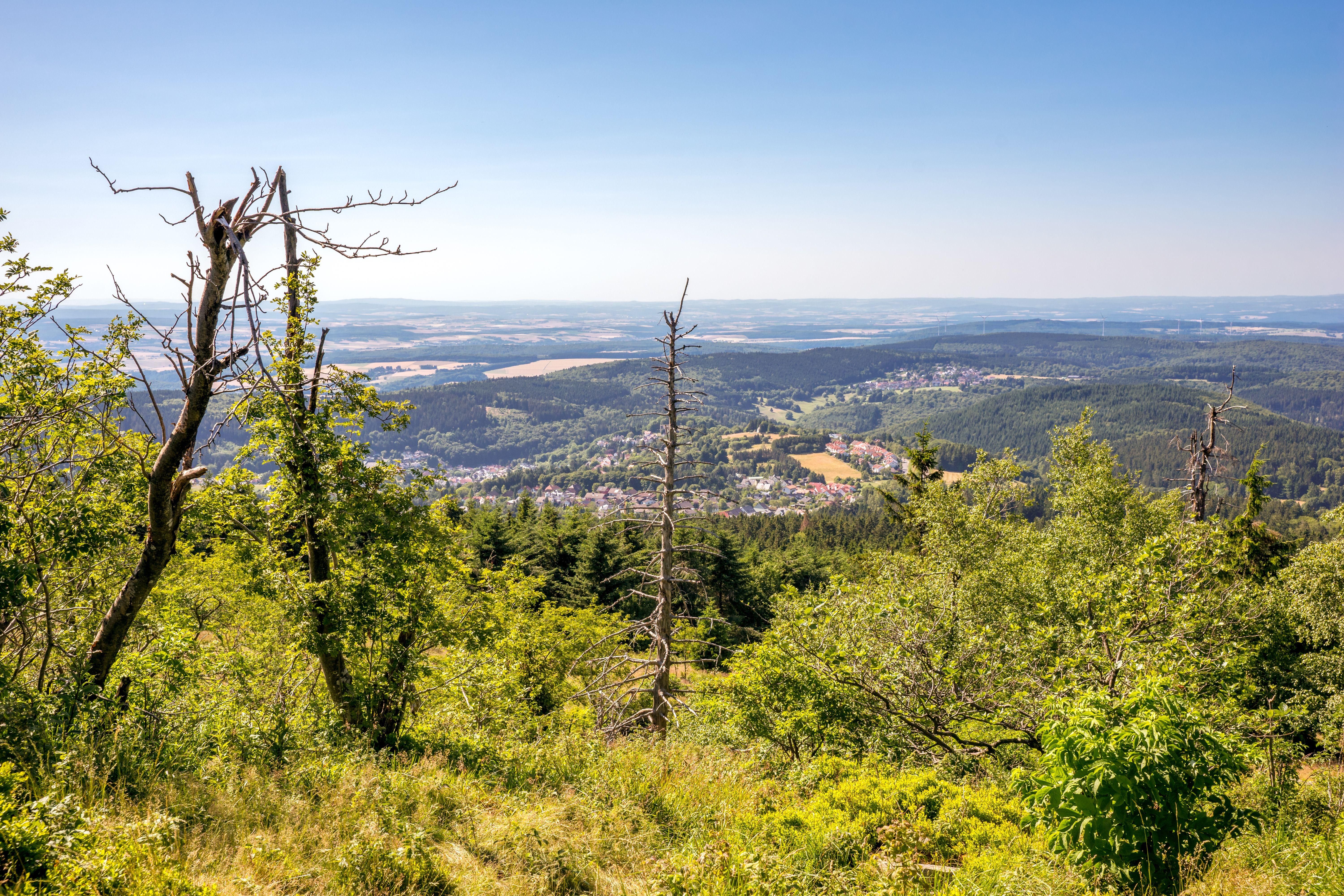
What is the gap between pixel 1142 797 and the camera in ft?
15.7

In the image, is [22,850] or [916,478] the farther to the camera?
[916,478]

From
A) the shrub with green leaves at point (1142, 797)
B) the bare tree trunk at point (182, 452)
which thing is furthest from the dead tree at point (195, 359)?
the shrub with green leaves at point (1142, 797)

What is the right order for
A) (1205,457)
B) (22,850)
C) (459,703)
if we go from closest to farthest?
1. (22,850)
2. (459,703)
3. (1205,457)

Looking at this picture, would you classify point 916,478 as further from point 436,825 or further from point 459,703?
point 436,825

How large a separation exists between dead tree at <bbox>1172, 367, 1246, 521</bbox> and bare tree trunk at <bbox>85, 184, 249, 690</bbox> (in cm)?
2623

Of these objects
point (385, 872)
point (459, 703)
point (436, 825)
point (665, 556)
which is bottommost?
point (459, 703)

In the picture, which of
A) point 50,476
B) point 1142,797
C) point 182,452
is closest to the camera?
point 1142,797

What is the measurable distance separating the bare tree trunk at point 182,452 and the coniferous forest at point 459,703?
1.2 inches

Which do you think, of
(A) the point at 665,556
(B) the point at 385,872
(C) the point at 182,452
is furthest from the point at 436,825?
(A) the point at 665,556

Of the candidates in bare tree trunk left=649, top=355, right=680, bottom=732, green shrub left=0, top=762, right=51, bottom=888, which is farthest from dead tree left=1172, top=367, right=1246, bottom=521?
green shrub left=0, top=762, right=51, bottom=888

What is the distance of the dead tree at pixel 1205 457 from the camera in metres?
21.0

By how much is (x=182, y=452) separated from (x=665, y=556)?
10.6 meters

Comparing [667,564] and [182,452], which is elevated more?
[182,452]

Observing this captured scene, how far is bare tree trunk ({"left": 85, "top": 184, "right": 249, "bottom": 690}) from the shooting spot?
16.0 ft
